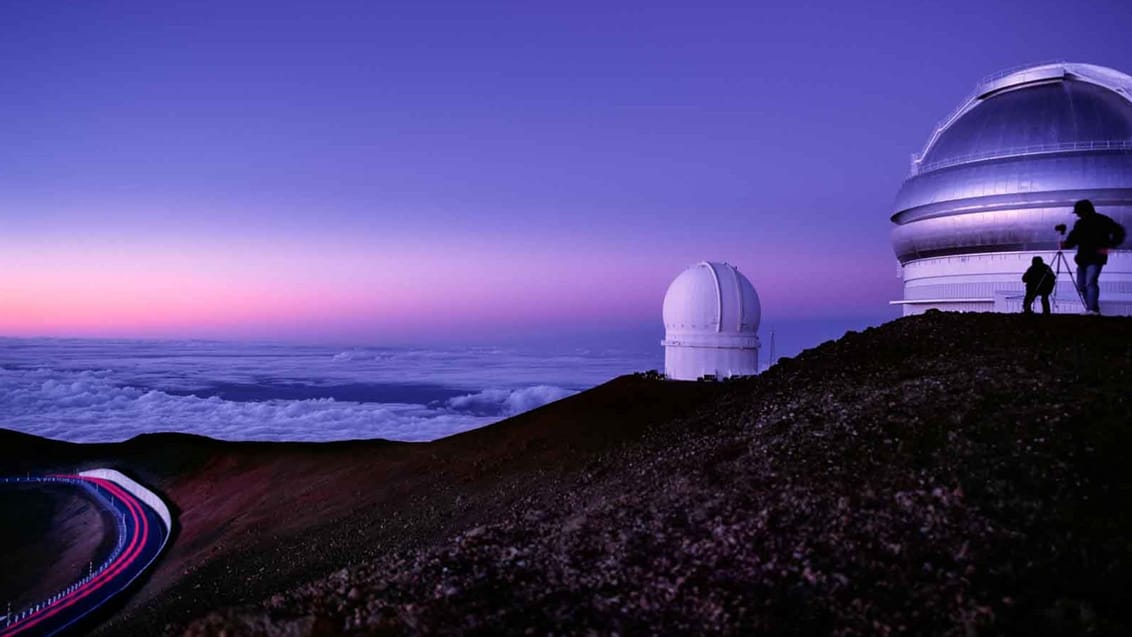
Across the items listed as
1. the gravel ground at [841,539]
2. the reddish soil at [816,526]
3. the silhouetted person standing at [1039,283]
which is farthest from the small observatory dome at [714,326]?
the gravel ground at [841,539]

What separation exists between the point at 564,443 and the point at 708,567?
61.3 ft

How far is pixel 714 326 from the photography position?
119 feet

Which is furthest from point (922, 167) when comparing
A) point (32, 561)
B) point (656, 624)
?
point (32, 561)

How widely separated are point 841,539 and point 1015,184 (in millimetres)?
23845

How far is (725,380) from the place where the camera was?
35.9m

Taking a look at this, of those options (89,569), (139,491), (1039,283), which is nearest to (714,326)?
(1039,283)

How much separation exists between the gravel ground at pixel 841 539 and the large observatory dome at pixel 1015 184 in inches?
494

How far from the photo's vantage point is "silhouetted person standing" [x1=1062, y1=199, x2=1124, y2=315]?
1877cm

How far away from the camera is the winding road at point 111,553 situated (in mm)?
25109

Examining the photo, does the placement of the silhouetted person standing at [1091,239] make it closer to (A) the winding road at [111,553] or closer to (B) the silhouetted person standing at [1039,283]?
(B) the silhouetted person standing at [1039,283]

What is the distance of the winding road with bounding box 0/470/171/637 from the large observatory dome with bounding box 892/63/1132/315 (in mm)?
35507

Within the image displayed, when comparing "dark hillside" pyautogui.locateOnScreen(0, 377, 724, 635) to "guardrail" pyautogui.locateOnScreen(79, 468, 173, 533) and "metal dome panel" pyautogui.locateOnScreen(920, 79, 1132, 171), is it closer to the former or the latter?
"guardrail" pyautogui.locateOnScreen(79, 468, 173, 533)

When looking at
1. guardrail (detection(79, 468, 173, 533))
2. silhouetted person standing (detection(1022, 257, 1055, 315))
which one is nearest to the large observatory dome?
silhouetted person standing (detection(1022, 257, 1055, 315))

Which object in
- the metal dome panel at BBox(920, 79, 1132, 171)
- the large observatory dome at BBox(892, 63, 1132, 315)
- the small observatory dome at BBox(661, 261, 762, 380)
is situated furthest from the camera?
the small observatory dome at BBox(661, 261, 762, 380)
